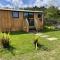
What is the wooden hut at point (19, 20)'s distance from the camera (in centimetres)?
1902

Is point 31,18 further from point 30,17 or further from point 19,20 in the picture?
point 19,20

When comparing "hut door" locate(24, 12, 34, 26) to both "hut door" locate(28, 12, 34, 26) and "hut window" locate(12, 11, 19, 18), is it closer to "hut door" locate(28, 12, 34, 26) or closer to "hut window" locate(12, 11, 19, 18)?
"hut door" locate(28, 12, 34, 26)

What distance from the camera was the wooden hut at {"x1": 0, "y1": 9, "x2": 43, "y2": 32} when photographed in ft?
62.4

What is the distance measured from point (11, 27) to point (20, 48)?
30.8 ft

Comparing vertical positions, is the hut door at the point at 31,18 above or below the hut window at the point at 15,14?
below

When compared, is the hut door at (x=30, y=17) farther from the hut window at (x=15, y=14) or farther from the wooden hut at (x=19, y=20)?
the hut window at (x=15, y=14)

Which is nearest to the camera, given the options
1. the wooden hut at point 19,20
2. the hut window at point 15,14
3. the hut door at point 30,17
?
the wooden hut at point 19,20

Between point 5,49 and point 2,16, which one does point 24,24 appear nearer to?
point 2,16

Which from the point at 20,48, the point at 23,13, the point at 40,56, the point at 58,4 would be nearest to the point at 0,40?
the point at 20,48

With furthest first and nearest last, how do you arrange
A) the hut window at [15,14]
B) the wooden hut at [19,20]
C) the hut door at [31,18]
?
the hut door at [31,18]
the hut window at [15,14]
the wooden hut at [19,20]

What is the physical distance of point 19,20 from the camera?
65.9ft

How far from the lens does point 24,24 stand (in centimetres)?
2030

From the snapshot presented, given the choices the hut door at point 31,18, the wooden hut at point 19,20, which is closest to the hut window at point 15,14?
the wooden hut at point 19,20

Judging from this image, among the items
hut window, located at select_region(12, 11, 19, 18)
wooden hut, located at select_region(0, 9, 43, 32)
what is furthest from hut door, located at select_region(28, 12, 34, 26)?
hut window, located at select_region(12, 11, 19, 18)
